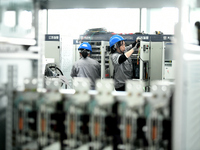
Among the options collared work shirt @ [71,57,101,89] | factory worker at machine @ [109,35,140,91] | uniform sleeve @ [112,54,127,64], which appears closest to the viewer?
uniform sleeve @ [112,54,127,64]

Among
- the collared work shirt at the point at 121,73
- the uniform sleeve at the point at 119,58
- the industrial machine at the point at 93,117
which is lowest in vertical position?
the industrial machine at the point at 93,117

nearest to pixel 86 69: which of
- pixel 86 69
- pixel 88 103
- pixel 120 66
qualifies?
pixel 86 69

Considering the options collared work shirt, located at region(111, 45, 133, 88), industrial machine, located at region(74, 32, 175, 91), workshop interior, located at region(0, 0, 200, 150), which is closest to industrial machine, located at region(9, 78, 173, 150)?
workshop interior, located at region(0, 0, 200, 150)

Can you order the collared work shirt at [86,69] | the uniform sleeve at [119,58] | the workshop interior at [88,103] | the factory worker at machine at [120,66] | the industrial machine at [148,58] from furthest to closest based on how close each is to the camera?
the industrial machine at [148,58], the collared work shirt at [86,69], the factory worker at machine at [120,66], the uniform sleeve at [119,58], the workshop interior at [88,103]

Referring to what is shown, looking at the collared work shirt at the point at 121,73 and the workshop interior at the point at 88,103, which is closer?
the workshop interior at the point at 88,103

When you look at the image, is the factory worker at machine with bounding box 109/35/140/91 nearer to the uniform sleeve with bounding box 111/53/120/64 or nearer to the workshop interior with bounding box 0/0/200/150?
the uniform sleeve with bounding box 111/53/120/64

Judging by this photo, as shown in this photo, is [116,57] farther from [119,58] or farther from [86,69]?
[86,69]

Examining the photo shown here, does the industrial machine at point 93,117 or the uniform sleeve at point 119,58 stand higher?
the uniform sleeve at point 119,58

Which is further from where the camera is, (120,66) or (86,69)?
(86,69)

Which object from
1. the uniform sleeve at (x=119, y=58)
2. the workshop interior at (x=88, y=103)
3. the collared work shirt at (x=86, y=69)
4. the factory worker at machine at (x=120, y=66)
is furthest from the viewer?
the collared work shirt at (x=86, y=69)

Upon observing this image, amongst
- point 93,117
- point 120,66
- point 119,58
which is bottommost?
point 93,117

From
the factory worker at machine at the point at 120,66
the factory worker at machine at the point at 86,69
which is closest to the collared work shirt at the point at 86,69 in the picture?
the factory worker at machine at the point at 86,69

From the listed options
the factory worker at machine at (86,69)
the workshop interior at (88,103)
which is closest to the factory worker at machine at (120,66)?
the factory worker at machine at (86,69)

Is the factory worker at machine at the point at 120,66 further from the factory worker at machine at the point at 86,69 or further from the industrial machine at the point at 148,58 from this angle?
the industrial machine at the point at 148,58
